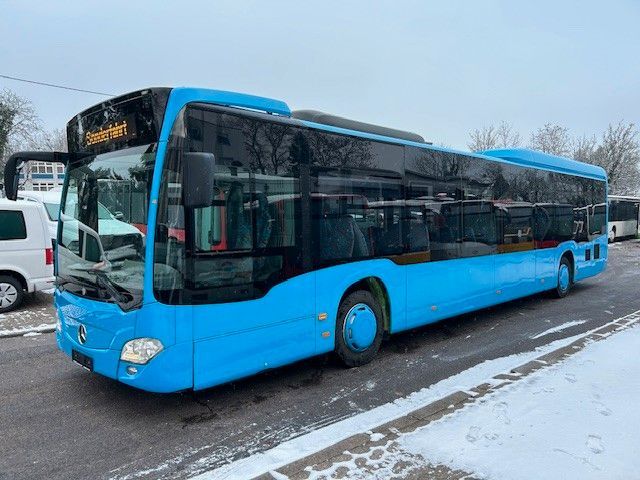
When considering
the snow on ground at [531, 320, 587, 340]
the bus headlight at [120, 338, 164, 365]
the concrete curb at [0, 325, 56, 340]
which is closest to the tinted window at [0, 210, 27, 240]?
the concrete curb at [0, 325, 56, 340]

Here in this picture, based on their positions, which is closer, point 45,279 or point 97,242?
point 97,242

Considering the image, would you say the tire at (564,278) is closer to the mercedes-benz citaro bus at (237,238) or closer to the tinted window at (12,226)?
the mercedes-benz citaro bus at (237,238)

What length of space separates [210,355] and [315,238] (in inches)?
66.2

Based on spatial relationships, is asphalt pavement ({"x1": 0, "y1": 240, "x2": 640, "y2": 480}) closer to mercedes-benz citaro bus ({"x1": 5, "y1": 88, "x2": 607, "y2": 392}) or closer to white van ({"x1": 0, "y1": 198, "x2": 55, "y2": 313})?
mercedes-benz citaro bus ({"x1": 5, "y1": 88, "x2": 607, "y2": 392})

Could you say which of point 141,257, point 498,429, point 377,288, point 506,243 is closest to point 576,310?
point 506,243

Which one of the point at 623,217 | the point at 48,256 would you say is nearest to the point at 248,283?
the point at 48,256

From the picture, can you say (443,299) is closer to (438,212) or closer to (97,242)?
(438,212)

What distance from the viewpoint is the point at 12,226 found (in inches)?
346

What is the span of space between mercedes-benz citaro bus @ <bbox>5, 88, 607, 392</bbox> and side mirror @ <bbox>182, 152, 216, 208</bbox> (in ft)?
0.04

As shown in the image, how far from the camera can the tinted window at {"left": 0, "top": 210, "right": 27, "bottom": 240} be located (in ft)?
28.6

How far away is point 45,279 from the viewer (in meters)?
9.14

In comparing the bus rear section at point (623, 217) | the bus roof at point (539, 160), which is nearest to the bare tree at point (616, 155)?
the bus rear section at point (623, 217)

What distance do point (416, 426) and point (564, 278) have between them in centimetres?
817

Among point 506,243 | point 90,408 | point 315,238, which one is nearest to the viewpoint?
point 90,408
